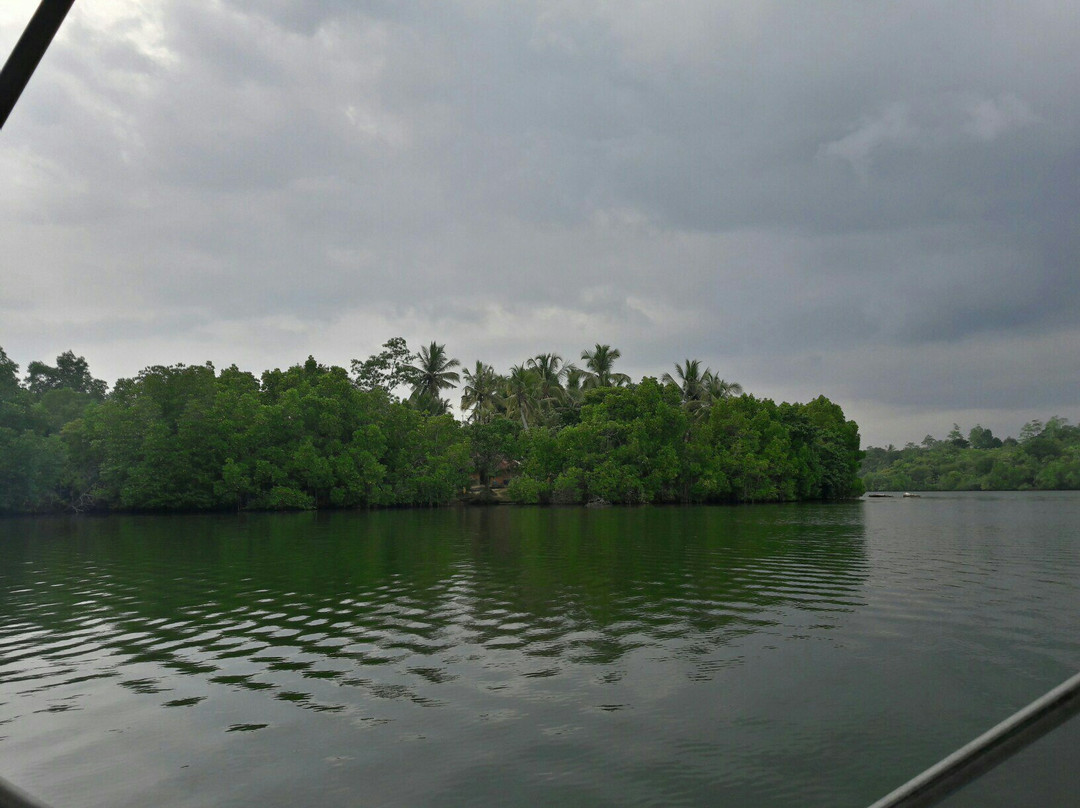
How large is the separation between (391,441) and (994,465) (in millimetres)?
97551

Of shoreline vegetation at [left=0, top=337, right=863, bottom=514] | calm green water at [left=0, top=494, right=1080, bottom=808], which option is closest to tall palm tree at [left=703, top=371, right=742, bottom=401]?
shoreline vegetation at [left=0, top=337, right=863, bottom=514]

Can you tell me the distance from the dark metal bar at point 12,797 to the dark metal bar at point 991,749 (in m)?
0.81

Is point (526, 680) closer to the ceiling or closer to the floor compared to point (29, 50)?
closer to the floor

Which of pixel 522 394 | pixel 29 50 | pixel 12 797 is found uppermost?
pixel 522 394

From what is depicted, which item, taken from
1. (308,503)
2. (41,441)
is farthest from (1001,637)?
(41,441)

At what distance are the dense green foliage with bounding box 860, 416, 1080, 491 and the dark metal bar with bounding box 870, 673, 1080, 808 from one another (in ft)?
391

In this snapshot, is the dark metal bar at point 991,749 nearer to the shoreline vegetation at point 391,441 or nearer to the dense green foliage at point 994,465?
the shoreline vegetation at point 391,441

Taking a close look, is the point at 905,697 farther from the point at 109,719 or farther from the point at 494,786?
the point at 109,719

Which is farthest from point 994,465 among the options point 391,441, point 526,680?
point 526,680

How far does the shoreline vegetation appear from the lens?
4884 cm

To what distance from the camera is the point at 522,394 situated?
68062mm

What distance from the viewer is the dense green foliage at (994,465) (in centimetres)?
10131

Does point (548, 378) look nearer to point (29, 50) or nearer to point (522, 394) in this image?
point (522, 394)

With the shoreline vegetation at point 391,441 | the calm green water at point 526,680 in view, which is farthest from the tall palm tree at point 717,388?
the calm green water at point 526,680
